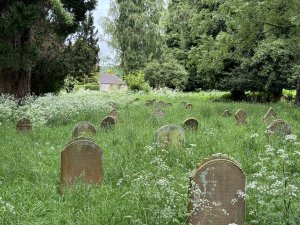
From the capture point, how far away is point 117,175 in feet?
20.7

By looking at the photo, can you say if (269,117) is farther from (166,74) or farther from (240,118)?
(166,74)

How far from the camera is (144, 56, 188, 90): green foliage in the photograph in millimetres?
41375

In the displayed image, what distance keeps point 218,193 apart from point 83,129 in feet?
18.2

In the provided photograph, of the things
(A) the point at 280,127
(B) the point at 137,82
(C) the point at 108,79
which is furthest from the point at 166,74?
(C) the point at 108,79

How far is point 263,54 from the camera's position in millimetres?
24391

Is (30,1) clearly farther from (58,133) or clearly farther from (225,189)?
(225,189)

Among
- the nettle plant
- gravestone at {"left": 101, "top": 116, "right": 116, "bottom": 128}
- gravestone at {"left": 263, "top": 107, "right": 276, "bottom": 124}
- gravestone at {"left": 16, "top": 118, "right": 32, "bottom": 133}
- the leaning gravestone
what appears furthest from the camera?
gravestone at {"left": 263, "top": 107, "right": 276, "bottom": 124}

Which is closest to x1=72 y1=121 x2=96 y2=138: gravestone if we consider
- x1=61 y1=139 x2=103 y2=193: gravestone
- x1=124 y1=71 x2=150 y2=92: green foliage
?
x1=61 y1=139 x2=103 y2=193: gravestone

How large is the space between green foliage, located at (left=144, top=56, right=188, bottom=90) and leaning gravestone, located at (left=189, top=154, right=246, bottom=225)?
37.1 m

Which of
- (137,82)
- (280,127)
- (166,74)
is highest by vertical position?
(166,74)

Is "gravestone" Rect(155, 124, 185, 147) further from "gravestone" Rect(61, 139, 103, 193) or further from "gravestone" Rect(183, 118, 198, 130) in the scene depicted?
"gravestone" Rect(183, 118, 198, 130)

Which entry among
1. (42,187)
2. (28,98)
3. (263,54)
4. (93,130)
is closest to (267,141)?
(93,130)

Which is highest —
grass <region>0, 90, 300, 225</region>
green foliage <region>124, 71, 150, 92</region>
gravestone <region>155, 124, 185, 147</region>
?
green foliage <region>124, 71, 150, 92</region>

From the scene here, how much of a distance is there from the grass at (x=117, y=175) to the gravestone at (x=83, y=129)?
246 millimetres
